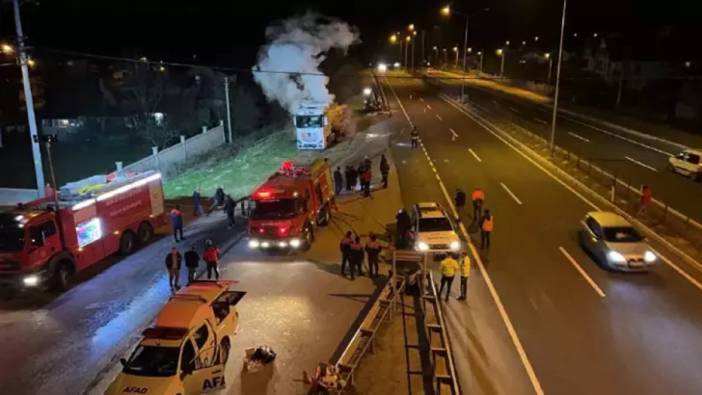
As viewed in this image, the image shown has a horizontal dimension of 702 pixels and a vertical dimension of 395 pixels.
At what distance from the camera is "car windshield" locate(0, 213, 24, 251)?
59.0 ft

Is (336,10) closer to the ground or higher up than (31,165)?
higher up

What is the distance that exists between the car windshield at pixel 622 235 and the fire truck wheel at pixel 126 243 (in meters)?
17.9

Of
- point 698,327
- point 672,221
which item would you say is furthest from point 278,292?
point 672,221

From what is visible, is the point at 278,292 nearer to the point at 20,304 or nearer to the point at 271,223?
the point at 271,223

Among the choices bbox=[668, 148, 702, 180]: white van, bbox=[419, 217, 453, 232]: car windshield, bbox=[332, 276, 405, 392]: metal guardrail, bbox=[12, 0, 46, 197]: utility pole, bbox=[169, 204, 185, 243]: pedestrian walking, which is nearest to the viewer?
bbox=[332, 276, 405, 392]: metal guardrail

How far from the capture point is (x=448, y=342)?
13953 mm

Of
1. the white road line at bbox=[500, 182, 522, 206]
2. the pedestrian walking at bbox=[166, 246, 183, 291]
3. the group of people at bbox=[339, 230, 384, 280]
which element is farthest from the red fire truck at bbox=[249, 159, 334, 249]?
the white road line at bbox=[500, 182, 522, 206]

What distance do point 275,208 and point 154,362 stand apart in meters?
10.7

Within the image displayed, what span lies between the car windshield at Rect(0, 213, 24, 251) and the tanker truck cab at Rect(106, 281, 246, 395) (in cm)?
778

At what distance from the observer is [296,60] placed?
144 feet

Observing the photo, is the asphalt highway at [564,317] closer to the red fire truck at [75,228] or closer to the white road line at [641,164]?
the white road line at [641,164]

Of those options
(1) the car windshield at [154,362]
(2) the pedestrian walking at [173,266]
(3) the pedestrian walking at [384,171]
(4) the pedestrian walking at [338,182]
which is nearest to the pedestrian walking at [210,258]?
(2) the pedestrian walking at [173,266]

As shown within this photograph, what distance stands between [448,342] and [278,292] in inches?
249

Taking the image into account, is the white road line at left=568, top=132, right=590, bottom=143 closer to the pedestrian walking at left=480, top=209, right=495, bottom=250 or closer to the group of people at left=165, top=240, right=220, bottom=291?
the pedestrian walking at left=480, top=209, right=495, bottom=250
